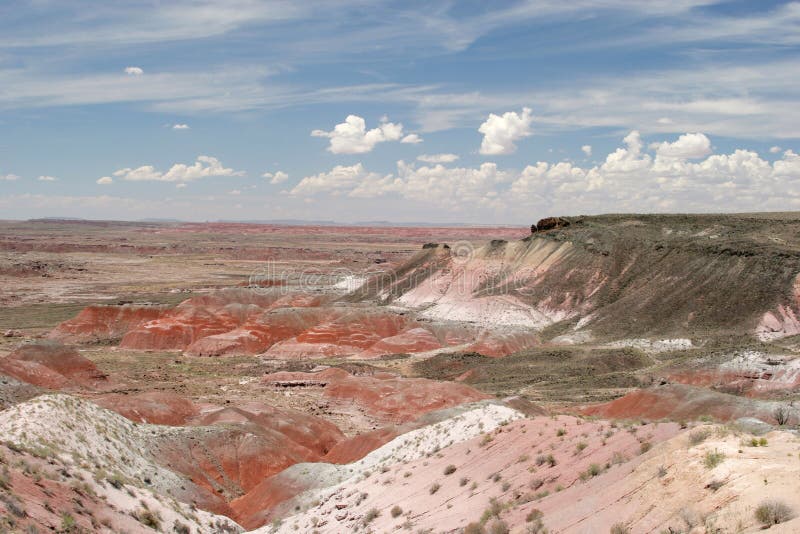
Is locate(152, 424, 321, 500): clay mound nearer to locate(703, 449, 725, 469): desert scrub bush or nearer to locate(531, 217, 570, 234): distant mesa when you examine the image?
locate(703, 449, 725, 469): desert scrub bush

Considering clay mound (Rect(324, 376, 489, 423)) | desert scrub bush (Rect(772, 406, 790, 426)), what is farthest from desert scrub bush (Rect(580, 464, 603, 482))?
clay mound (Rect(324, 376, 489, 423))

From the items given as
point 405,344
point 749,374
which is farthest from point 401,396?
point 405,344

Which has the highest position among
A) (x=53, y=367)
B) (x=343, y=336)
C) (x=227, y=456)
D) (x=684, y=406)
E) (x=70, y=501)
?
(x=70, y=501)

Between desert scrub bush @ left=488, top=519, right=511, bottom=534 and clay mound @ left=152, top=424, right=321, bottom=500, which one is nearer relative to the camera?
desert scrub bush @ left=488, top=519, right=511, bottom=534

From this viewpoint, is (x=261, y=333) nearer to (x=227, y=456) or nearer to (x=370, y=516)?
(x=227, y=456)

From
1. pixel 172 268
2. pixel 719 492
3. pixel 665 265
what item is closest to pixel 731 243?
pixel 665 265

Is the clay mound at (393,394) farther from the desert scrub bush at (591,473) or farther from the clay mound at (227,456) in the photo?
the desert scrub bush at (591,473)
